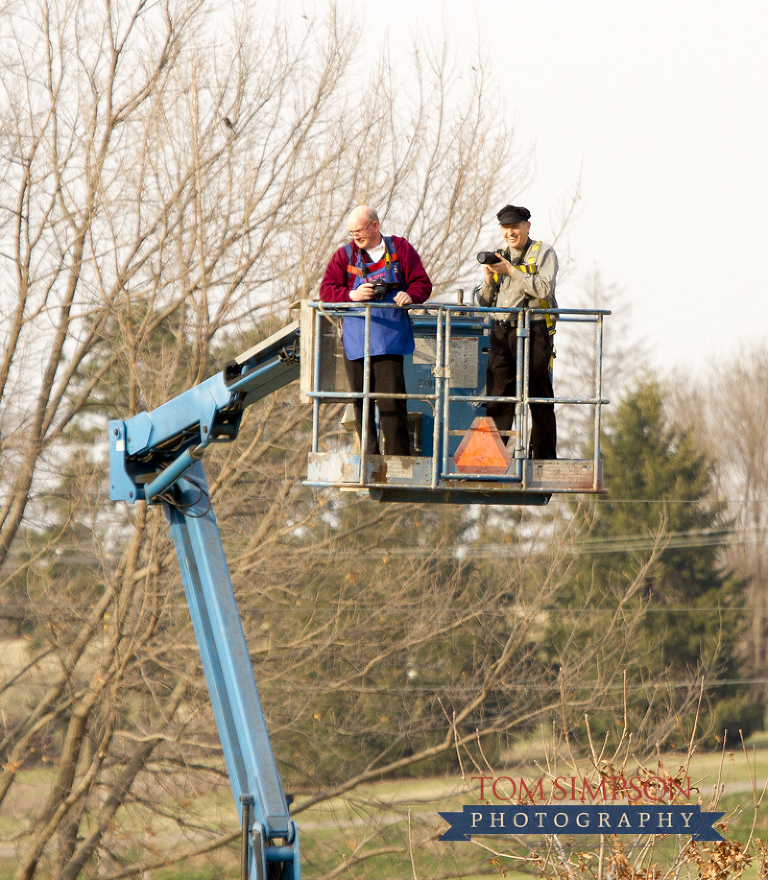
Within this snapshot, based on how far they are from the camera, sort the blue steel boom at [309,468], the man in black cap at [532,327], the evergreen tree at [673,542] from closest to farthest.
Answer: the blue steel boom at [309,468] → the man in black cap at [532,327] → the evergreen tree at [673,542]

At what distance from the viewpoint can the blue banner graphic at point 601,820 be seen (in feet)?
22.7

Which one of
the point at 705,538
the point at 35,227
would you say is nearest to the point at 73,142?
the point at 35,227

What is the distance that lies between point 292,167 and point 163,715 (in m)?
7.06

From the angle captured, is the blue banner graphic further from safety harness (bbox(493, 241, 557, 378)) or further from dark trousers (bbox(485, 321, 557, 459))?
safety harness (bbox(493, 241, 557, 378))

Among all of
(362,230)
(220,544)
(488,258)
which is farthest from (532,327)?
(220,544)

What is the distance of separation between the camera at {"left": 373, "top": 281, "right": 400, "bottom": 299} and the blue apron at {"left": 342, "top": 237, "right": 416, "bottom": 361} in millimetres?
23

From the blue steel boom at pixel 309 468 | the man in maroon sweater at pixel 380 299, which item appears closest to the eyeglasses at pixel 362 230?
the man in maroon sweater at pixel 380 299

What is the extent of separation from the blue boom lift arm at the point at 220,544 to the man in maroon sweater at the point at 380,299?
367mm

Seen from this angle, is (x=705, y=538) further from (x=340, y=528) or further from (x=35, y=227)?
(x=35, y=227)

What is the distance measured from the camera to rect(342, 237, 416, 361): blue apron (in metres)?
5.80

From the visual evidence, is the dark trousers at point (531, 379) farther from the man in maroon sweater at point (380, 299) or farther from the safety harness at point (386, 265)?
the safety harness at point (386, 265)

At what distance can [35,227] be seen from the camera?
1509 cm

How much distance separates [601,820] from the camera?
719 cm

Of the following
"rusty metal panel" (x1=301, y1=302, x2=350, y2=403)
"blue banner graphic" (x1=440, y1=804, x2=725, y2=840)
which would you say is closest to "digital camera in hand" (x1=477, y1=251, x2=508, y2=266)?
"rusty metal panel" (x1=301, y1=302, x2=350, y2=403)
